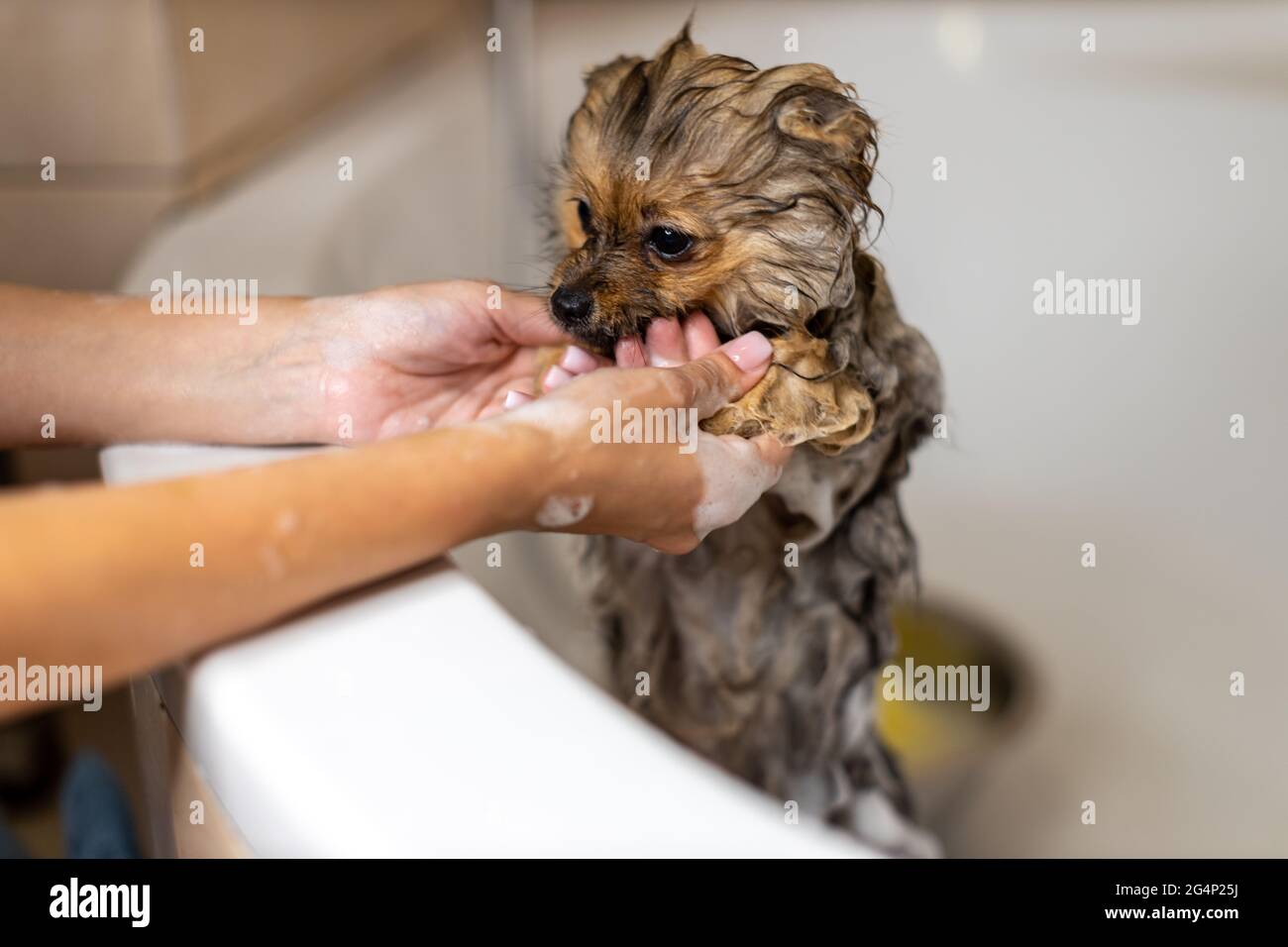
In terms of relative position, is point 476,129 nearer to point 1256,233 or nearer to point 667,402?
point 667,402

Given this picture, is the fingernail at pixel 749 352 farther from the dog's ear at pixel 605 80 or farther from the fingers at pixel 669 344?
→ the dog's ear at pixel 605 80

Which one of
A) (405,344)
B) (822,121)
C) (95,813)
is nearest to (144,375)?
(405,344)

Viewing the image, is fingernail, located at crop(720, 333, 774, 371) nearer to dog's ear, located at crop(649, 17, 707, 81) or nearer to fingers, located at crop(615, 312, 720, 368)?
fingers, located at crop(615, 312, 720, 368)

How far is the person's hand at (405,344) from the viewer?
2.71 ft

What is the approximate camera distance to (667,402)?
695 millimetres

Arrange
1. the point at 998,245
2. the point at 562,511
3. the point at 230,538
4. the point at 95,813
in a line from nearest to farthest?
the point at 230,538 < the point at 562,511 < the point at 95,813 < the point at 998,245

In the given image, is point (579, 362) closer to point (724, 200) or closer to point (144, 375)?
point (724, 200)

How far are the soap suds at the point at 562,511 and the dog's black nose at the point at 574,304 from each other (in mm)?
175

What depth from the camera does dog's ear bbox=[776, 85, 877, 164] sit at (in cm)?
75

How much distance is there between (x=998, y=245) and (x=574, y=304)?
3.01 ft

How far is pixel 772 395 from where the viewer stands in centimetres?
78

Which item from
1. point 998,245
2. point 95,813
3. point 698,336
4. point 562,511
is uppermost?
point 998,245
